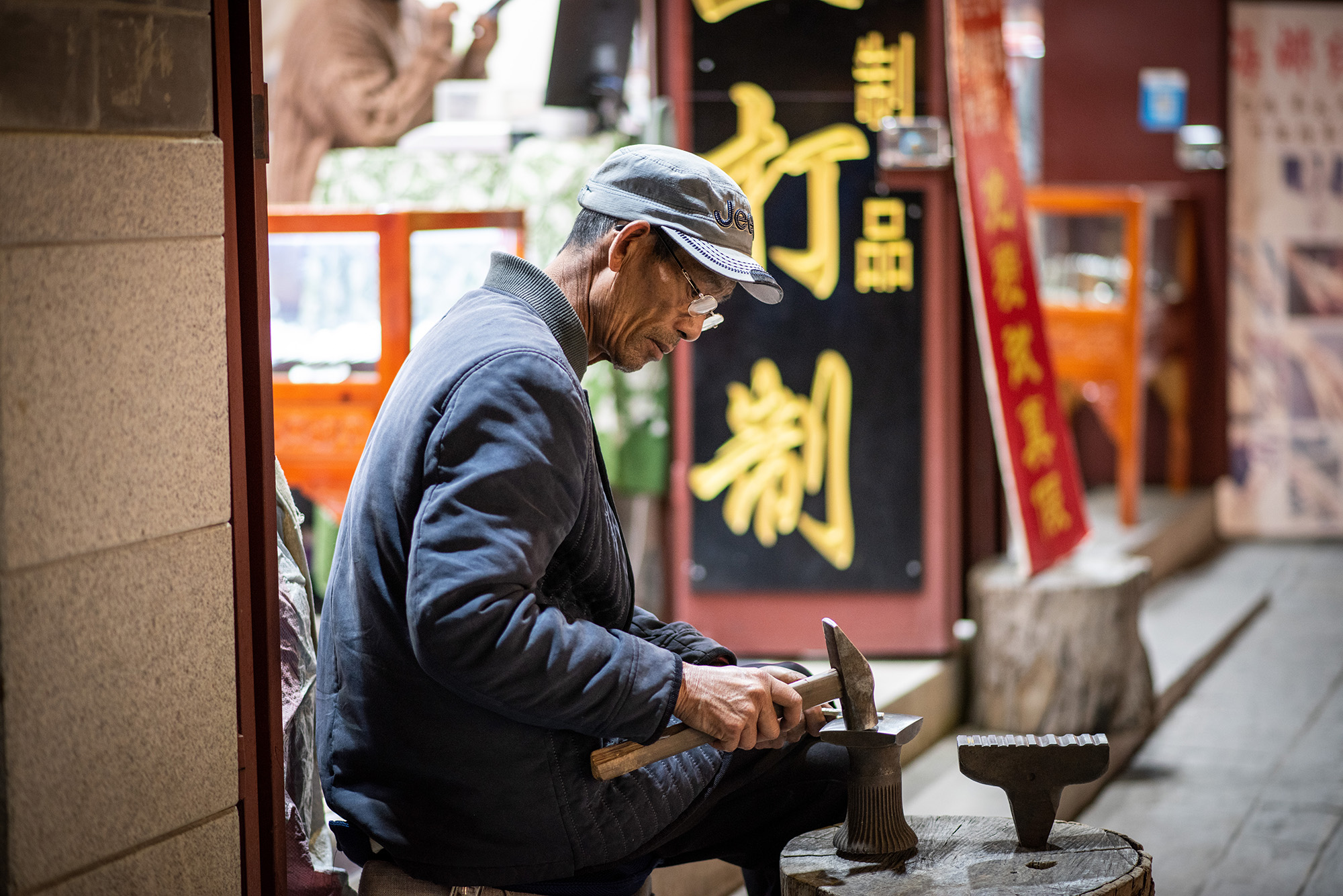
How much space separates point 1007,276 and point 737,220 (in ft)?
7.60

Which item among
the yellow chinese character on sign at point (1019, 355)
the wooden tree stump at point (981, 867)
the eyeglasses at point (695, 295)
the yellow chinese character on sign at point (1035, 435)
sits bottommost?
the wooden tree stump at point (981, 867)

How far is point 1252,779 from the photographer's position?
462cm

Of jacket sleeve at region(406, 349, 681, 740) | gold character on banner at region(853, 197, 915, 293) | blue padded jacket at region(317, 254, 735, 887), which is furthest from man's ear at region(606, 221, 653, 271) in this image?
gold character on banner at region(853, 197, 915, 293)

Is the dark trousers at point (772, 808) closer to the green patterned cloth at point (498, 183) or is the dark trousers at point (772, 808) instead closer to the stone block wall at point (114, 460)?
the stone block wall at point (114, 460)

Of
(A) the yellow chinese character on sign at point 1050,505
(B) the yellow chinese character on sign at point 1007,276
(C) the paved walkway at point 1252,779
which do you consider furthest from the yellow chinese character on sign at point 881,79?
(C) the paved walkway at point 1252,779

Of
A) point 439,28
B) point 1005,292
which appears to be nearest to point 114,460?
point 439,28

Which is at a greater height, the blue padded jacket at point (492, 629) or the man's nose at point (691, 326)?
the man's nose at point (691, 326)

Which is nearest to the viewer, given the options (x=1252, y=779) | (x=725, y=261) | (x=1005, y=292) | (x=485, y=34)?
(x=725, y=261)

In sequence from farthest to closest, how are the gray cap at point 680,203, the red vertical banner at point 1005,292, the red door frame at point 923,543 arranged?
the red door frame at point 923,543
the red vertical banner at point 1005,292
the gray cap at point 680,203

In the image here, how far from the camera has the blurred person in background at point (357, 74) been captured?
14.8 ft

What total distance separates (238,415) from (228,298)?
6.8 inches

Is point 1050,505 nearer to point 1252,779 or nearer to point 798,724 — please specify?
point 1252,779

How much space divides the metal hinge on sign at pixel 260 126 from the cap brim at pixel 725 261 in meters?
0.63

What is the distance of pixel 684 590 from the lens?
4.76 metres
